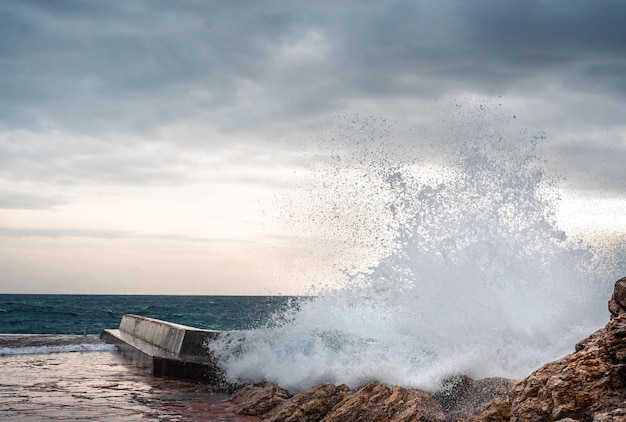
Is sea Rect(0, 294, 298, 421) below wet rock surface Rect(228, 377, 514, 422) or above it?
below

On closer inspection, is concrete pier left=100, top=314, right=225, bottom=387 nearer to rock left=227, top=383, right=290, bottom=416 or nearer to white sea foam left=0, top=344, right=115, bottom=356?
rock left=227, top=383, right=290, bottom=416

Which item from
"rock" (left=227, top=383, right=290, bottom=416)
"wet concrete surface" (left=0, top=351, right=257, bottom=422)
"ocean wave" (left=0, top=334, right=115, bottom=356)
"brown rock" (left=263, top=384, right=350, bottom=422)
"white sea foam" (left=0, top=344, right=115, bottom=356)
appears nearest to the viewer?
"brown rock" (left=263, top=384, right=350, bottom=422)

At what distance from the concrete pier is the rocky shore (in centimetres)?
206

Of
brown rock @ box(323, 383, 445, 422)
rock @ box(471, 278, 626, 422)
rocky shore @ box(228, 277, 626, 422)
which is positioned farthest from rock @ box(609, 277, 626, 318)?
brown rock @ box(323, 383, 445, 422)

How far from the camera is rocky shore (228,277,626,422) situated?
4.03 meters

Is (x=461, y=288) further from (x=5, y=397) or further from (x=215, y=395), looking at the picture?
(x=5, y=397)

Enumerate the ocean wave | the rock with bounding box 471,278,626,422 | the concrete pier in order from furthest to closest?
the ocean wave, the concrete pier, the rock with bounding box 471,278,626,422

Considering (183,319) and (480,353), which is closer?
(480,353)

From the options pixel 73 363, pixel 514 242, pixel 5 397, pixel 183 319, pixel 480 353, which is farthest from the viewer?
pixel 183 319

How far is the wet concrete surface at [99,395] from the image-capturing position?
21.2 feet

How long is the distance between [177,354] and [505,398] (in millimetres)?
6465

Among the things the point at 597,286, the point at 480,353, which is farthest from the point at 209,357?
the point at 597,286

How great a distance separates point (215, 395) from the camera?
8.12 meters

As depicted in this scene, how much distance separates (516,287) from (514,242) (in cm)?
67
